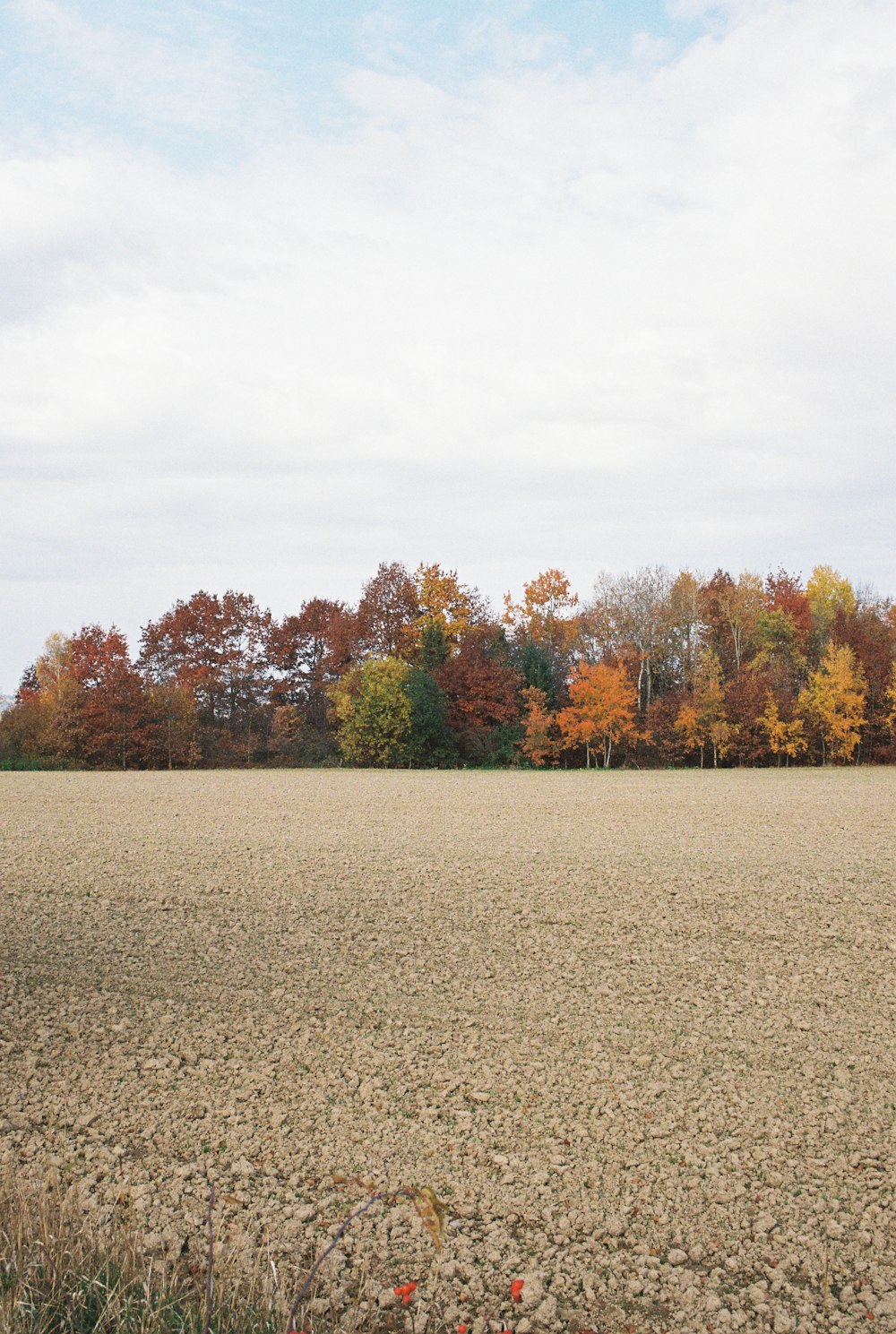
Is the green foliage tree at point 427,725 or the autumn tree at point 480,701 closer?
the green foliage tree at point 427,725

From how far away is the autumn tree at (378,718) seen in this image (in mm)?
37562

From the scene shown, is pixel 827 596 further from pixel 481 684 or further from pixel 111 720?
pixel 111 720

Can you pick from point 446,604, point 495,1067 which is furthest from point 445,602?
point 495,1067

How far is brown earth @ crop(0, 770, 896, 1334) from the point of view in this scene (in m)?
3.90

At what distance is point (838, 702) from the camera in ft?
125

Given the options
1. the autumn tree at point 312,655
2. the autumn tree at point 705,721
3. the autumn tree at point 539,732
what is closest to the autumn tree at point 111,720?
the autumn tree at point 312,655

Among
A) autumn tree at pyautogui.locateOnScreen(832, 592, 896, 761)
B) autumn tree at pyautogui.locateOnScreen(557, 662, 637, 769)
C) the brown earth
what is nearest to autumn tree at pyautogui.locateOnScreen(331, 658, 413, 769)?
autumn tree at pyautogui.locateOnScreen(557, 662, 637, 769)

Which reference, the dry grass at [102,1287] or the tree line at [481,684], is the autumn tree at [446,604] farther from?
the dry grass at [102,1287]

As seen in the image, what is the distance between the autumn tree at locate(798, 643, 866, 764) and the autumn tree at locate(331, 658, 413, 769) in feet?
53.6

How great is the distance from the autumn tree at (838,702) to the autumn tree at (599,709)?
24.3 ft

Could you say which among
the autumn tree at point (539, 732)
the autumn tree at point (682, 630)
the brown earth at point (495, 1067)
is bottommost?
the brown earth at point (495, 1067)

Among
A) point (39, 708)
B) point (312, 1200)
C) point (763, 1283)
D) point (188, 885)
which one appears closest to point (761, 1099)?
point (763, 1283)

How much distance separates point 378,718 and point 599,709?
8.78 metres

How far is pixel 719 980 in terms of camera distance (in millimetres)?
7188
